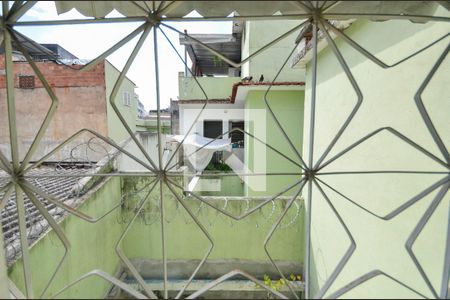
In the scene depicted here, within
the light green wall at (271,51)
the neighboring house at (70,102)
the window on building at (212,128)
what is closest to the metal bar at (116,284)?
the light green wall at (271,51)

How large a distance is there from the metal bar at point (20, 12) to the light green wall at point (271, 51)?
257 inches

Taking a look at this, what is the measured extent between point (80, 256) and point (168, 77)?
10.5 ft

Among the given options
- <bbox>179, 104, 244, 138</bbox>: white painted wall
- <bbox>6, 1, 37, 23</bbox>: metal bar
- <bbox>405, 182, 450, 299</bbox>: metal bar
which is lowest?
<bbox>405, 182, 450, 299</bbox>: metal bar

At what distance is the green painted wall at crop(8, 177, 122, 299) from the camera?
2.52 metres

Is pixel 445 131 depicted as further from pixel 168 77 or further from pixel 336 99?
pixel 336 99

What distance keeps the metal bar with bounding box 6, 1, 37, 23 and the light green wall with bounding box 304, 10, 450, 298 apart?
2116 mm

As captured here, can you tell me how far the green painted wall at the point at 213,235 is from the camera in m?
4.98

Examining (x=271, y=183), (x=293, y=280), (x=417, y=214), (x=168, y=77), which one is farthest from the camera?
(x=271, y=183)

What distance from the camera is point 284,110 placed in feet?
20.7

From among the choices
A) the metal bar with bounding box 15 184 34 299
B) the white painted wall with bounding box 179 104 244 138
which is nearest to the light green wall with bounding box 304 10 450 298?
the metal bar with bounding box 15 184 34 299

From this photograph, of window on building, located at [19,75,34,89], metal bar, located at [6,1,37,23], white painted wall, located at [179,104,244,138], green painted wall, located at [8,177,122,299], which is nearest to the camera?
metal bar, located at [6,1,37,23]

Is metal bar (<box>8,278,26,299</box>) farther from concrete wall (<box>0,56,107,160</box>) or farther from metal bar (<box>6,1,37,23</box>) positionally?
concrete wall (<box>0,56,107,160</box>)

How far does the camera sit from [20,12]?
34.9 inches

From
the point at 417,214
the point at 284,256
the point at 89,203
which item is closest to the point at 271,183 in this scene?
the point at 284,256
